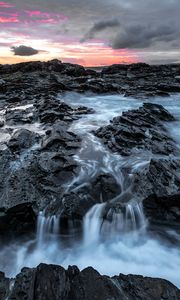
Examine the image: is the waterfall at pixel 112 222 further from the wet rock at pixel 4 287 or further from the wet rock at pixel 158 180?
the wet rock at pixel 4 287

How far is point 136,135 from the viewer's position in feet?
34.7

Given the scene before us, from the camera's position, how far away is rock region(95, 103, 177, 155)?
32.0ft

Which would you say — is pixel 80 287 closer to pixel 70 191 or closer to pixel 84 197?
pixel 84 197

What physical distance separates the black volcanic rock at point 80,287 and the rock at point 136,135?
18.5 feet

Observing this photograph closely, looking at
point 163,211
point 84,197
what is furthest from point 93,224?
point 163,211

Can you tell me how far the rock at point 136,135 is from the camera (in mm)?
9766

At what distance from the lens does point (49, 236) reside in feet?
20.2

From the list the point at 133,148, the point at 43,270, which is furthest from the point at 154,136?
the point at 43,270

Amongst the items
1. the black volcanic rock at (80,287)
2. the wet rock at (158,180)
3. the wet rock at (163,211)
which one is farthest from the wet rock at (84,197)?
the black volcanic rock at (80,287)

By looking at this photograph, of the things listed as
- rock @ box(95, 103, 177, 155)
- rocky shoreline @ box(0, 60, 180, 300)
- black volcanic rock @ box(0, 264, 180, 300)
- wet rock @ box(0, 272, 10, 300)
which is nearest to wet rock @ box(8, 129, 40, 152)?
rocky shoreline @ box(0, 60, 180, 300)

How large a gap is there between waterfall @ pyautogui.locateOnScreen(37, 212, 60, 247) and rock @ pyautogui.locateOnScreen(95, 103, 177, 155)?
391cm

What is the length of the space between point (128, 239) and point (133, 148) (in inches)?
166

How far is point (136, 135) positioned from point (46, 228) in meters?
5.65

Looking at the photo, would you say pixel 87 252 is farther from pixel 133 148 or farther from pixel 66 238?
pixel 133 148
